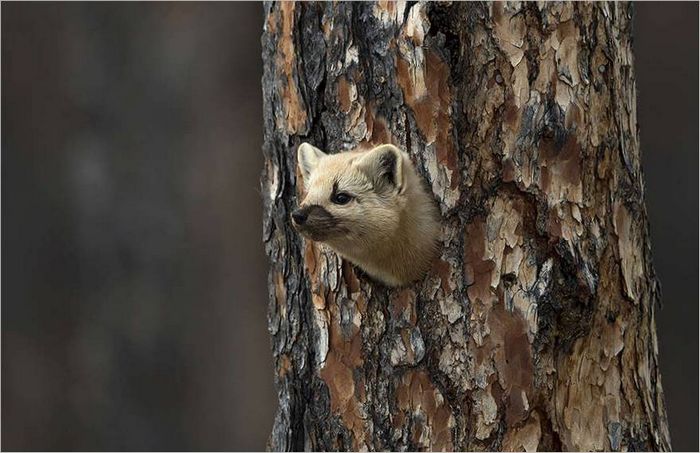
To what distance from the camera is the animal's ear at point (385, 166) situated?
11.5 ft

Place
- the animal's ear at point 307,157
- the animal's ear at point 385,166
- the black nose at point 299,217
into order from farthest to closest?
1. the animal's ear at point 307,157
2. the animal's ear at point 385,166
3. the black nose at point 299,217

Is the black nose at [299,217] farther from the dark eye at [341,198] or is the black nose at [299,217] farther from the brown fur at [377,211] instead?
the dark eye at [341,198]

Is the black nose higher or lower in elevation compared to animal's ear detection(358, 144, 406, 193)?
lower

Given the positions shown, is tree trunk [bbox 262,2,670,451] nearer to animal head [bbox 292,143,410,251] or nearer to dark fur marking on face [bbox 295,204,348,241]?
animal head [bbox 292,143,410,251]

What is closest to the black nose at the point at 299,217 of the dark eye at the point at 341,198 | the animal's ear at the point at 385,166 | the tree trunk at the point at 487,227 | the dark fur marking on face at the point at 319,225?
the dark fur marking on face at the point at 319,225

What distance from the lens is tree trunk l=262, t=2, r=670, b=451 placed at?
3.56 m

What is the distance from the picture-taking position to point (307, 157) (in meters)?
3.68

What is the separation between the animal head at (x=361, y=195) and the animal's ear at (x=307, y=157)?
0.06 meters

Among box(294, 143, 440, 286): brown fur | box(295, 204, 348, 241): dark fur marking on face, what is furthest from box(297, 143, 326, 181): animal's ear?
box(295, 204, 348, 241): dark fur marking on face

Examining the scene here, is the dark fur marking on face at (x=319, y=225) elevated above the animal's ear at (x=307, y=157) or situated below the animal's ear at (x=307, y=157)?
below

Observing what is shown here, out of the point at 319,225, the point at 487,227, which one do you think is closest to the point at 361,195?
the point at 319,225

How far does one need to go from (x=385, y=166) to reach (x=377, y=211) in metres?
0.14

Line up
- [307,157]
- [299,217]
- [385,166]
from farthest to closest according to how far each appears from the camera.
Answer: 1. [307,157]
2. [385,166]
3. [299,217]

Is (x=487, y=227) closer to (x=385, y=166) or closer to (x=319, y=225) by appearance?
(x=385, y=166)
